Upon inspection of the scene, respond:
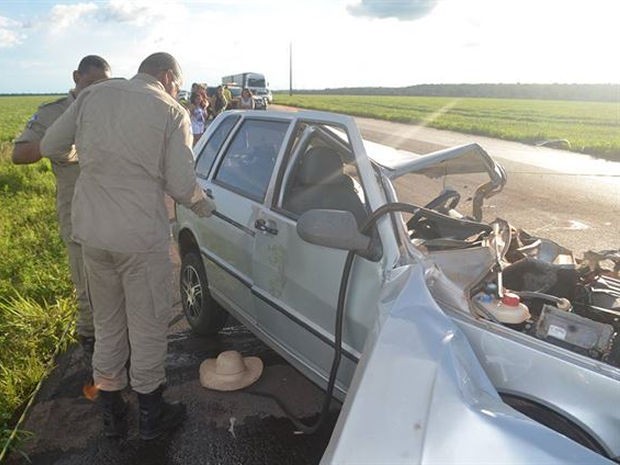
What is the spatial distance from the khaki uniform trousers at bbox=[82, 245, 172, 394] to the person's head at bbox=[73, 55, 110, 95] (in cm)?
126

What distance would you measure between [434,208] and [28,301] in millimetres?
3518

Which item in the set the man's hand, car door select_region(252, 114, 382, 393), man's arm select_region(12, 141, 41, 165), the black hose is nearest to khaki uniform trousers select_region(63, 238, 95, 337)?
man's arm select_region(12, 141, 41, 165)

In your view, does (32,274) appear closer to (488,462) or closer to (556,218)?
(488,462)

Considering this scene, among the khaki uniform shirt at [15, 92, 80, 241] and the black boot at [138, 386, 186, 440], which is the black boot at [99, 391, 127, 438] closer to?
the black boot at [138, 386, 186, 440]

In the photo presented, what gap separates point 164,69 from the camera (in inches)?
108

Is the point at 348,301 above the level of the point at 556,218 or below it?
above

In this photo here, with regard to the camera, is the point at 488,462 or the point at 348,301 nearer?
the point at 488,462

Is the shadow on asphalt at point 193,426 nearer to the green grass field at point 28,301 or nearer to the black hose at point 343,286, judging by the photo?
the green grass field at point 28,301

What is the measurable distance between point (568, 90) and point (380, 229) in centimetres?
10265

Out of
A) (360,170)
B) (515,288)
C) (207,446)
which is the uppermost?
(360,170)

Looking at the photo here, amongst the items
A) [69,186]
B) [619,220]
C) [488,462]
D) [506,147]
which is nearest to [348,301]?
[488,462]

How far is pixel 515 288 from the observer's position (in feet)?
8.55

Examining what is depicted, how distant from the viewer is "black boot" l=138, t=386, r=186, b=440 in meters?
2.81

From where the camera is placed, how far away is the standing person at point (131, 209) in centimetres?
248
